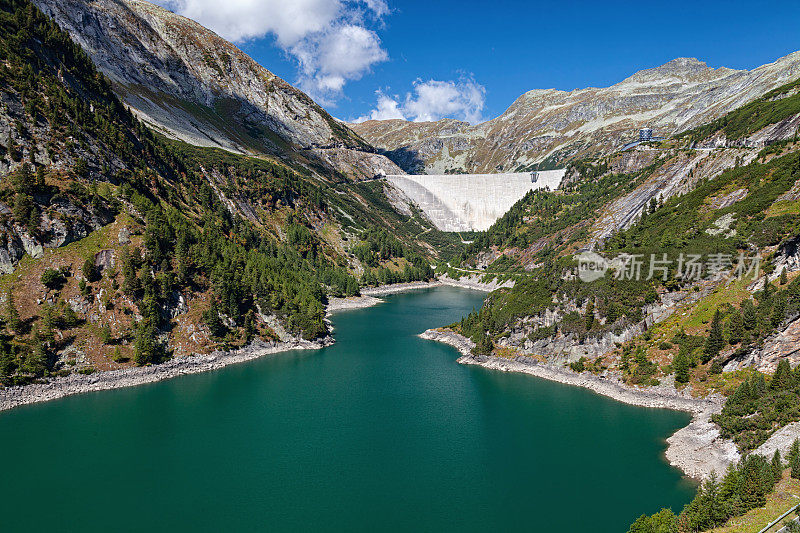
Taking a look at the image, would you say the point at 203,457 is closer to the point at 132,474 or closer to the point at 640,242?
the point at 132,474

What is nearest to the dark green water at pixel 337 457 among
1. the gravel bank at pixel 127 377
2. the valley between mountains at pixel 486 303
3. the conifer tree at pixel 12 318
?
the gravel bank at pixel 127 377

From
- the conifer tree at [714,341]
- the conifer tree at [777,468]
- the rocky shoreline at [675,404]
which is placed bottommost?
the rocky shoreline at [675,404]

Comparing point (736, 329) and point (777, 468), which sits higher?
point (736, 329)

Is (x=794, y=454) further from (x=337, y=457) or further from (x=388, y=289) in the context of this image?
(x=388, y=289)

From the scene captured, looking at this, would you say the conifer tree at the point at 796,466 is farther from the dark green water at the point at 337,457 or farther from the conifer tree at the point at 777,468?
the dark green water at the point at 337,457

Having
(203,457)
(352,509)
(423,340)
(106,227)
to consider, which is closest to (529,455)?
(352,509)

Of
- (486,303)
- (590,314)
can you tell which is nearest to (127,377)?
(486,303)
